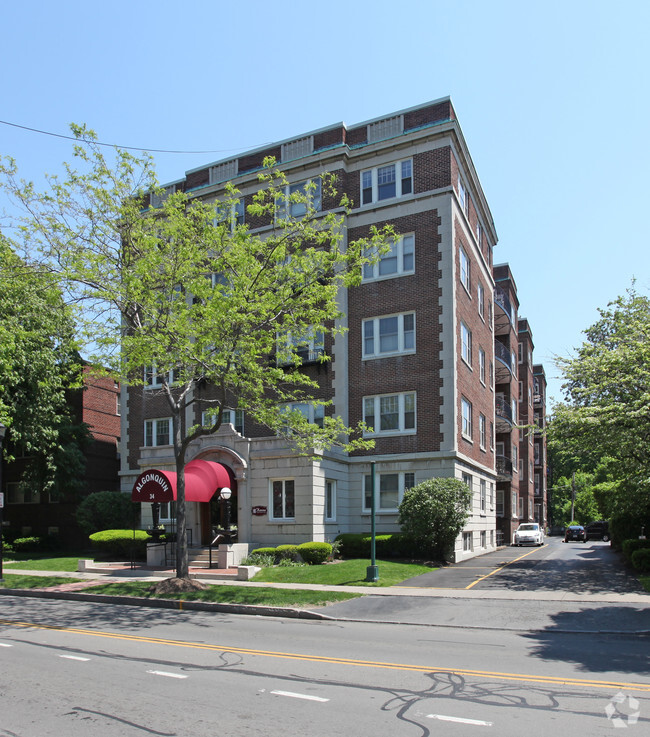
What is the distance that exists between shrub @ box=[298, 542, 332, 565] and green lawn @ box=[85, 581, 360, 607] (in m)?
4.84

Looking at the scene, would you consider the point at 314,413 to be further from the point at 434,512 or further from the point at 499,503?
the point at 499,503

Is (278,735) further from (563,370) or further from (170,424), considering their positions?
(170,424)

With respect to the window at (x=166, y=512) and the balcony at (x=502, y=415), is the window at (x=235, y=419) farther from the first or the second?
the balcony at (x=502, y=415)

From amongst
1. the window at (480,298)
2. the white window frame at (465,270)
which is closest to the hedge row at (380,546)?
the white window frame at (465,270)

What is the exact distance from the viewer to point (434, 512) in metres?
22.6

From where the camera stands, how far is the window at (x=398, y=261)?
1068 inches

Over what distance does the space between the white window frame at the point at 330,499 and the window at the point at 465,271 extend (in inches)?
401

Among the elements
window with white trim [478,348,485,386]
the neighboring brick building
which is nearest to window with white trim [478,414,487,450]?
window with white trim [478,348,485,386]

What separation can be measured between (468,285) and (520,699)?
2459cm

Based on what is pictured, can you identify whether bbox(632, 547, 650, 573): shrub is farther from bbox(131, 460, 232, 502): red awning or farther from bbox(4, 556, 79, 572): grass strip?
bbox(4, 556, 79, 572): grass strip

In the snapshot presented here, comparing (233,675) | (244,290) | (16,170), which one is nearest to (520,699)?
(233,675)

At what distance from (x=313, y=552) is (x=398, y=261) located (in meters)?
12.2

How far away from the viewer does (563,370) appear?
70.6ft

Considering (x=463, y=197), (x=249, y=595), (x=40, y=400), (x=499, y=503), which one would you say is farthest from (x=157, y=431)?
(x=499, y=503)
